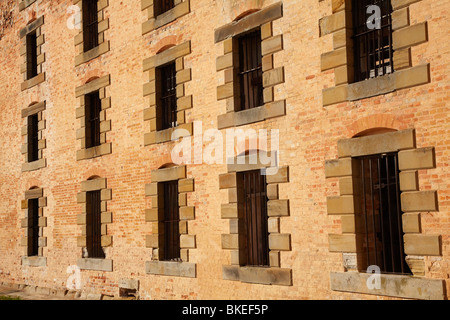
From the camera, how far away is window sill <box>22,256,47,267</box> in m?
17.8

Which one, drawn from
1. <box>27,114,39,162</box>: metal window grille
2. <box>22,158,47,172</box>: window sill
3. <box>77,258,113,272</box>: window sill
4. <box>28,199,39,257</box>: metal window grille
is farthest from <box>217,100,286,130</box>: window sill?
<box>28,199,39,257</box>: metal window grille

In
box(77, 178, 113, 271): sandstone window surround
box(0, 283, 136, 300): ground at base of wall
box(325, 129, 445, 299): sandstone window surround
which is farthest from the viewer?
box(0, 283, 136, 300): ground at base of wall

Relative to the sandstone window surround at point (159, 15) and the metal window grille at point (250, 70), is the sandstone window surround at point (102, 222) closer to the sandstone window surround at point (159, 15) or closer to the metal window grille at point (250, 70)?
the sandstone window surround at point (159, 15)

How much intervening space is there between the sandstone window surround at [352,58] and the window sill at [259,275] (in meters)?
3.26

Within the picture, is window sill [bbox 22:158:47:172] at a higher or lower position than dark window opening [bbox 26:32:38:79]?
lower

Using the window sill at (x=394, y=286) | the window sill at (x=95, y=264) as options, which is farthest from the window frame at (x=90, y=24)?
the window sill at (x=394, y=286)

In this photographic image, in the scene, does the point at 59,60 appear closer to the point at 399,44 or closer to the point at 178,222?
the point at 178,222

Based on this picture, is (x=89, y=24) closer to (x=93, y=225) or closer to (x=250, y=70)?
(x=93, y=225)

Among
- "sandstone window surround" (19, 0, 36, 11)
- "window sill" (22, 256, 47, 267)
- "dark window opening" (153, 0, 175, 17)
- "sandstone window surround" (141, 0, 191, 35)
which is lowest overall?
"window sill" (22, 256, 47, 267)

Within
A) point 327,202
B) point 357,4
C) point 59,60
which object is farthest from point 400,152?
point 59,60

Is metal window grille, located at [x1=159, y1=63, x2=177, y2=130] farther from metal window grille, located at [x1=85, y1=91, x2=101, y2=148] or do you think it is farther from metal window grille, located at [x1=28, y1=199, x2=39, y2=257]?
metal window grille, located at [x1=28, y1=199, x2=39, y2=257]

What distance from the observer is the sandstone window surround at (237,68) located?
10719mm

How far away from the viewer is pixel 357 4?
31.7 ft

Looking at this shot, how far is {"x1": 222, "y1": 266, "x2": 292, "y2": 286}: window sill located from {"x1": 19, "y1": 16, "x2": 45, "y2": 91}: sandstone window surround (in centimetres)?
1082
